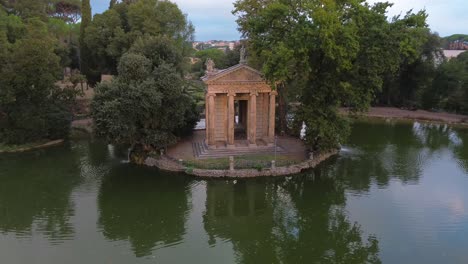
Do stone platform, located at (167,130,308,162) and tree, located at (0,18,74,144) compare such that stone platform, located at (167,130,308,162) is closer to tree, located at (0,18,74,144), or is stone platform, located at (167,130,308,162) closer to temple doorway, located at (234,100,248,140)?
temple doorway, located at (234,100,248,140)

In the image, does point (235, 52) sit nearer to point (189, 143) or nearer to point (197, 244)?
point (189, 143)

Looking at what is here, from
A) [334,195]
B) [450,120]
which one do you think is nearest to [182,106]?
[334,195]

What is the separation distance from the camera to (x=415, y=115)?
165 feet

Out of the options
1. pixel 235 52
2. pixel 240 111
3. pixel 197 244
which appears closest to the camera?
pixel 197 244

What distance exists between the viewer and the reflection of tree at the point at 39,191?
19.9 metres

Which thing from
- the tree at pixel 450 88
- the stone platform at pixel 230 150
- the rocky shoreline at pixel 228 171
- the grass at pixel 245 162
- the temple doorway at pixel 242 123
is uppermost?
the tree at pixel 450 88

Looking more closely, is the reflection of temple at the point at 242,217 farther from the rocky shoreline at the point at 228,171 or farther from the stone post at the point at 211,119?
the stone post at the point at 211,119

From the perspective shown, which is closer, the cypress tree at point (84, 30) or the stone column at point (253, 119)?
the stone column at point (253, 119)

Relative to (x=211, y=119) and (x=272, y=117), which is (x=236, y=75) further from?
(x=272, y=117)

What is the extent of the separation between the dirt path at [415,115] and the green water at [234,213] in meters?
17.0

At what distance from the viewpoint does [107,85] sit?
94.0ft

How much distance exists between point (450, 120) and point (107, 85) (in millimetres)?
41000

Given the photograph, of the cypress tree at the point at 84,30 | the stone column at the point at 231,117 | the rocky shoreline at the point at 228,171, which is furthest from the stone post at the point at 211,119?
the cypress tree at the point at 84,30

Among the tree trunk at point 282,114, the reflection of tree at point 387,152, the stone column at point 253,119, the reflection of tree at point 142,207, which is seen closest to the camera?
the reflection of tree at point 142,207
